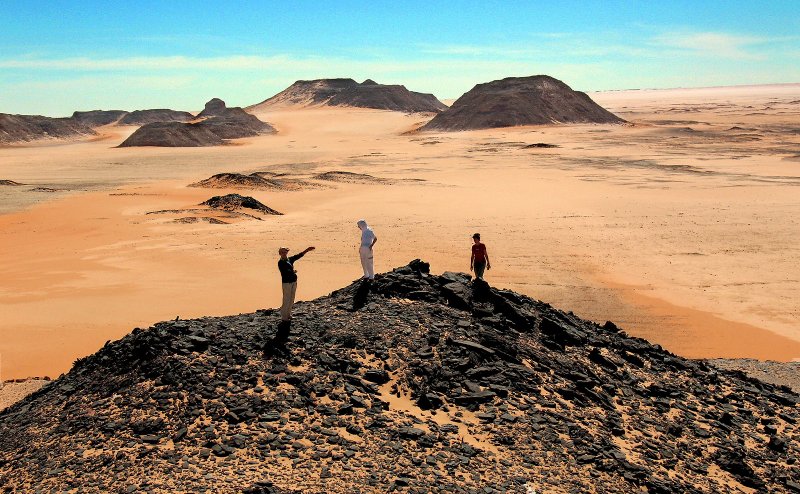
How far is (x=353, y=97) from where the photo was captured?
165m

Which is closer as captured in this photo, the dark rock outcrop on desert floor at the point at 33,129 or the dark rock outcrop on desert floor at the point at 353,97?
the dark rock outcrop on desert floor at the point at 33,129

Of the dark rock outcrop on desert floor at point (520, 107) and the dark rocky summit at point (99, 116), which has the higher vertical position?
the dark rocky summit at point (99, 116)

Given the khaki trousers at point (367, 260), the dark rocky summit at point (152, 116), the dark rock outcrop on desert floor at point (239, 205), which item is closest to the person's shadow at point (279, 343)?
the khaki trousers at point (367, 260)

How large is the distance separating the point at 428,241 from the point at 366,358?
17251 mm

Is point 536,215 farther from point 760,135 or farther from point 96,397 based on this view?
point 760,135

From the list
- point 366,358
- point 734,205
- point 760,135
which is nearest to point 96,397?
point 366,358

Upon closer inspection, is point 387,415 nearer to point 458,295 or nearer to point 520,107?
point 458,295

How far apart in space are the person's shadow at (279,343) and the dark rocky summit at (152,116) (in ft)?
588

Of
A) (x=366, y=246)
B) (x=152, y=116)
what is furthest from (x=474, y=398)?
(x=152, y=116)

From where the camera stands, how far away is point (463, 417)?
8.66m

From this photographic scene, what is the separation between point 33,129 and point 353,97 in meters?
73.0

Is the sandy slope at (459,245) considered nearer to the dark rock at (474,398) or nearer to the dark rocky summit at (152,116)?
the dark rock at (474,398)

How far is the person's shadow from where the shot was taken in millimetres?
9469

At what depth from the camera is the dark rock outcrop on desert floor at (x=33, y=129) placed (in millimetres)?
108188
